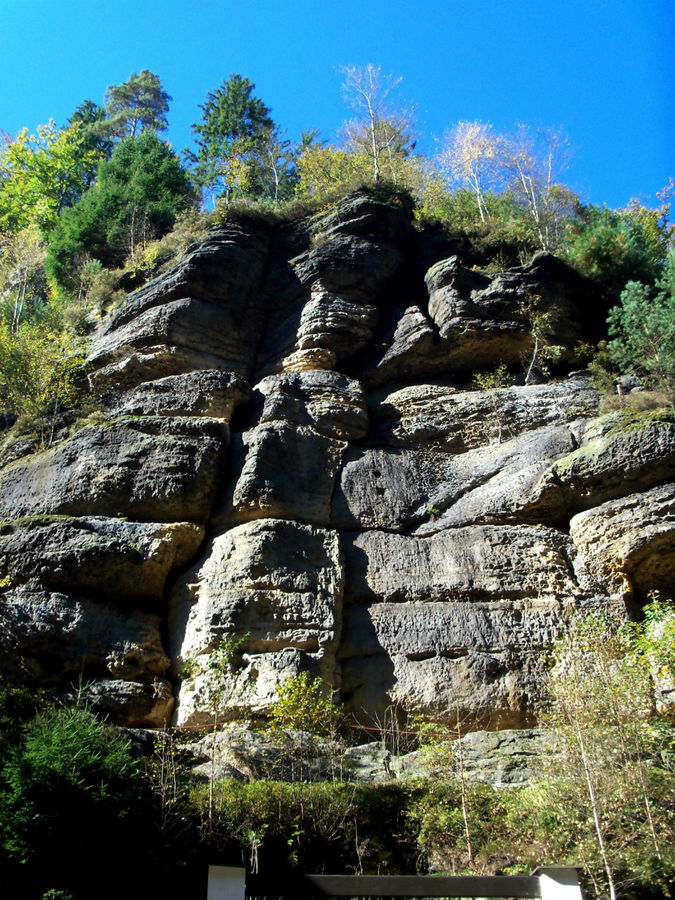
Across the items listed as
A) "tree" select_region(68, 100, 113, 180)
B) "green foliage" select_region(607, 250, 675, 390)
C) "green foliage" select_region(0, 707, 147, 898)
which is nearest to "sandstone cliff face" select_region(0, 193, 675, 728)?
"green foliage" select_region(607, 250, 675, 390)

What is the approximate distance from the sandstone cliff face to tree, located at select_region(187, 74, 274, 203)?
31.4 ft

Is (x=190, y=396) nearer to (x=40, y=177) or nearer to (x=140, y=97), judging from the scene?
(x=40, y=177)

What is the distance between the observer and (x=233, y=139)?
34.4 meters

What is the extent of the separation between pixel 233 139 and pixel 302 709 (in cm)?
2969

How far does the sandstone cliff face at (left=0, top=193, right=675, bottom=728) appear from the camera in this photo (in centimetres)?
1329

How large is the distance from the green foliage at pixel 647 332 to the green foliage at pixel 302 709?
10845mm

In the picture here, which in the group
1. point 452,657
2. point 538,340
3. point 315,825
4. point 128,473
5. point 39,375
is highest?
point 538,340

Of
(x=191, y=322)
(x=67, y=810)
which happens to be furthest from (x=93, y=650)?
(x=191, y=322)

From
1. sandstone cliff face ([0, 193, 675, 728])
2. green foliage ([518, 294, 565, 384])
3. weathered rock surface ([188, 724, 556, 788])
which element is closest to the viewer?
weathered rock surface ([188, 724, 556, 788])

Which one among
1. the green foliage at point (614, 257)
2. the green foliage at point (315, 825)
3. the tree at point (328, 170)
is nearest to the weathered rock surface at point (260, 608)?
the green foliage at point (315, 825)

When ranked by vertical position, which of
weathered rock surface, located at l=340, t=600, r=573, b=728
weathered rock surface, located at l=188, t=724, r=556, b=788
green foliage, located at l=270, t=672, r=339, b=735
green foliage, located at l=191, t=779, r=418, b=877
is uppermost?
weathered rock surface, located at l=340, t=600, r=573, b=728

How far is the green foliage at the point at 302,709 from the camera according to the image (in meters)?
11.5

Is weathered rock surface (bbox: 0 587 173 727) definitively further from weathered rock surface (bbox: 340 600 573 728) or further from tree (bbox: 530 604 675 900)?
tree (bbox: 530 604 675 900)

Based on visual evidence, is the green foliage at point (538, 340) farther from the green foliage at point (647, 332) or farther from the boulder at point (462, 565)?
the boulder at point (462, 565)
